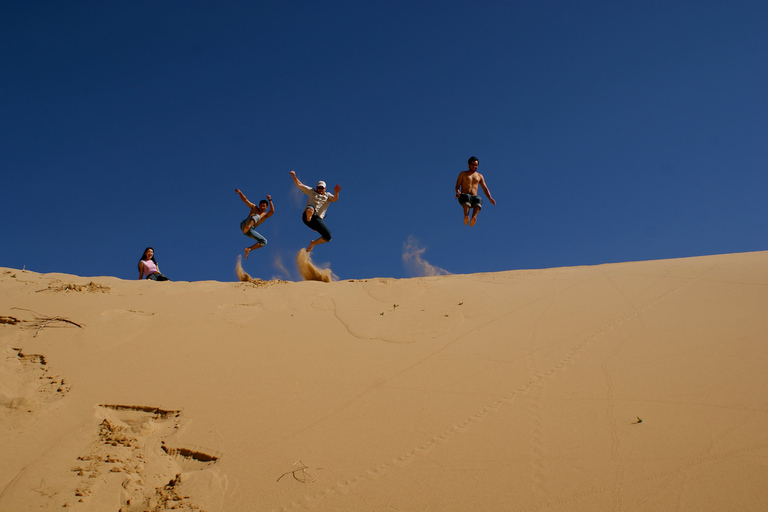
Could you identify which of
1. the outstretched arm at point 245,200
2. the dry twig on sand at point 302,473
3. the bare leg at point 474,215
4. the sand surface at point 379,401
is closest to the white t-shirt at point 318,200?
the outstretched arm at point 245,200

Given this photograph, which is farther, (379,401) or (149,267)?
(149,267)

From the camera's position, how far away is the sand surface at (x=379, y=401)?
8.79 ft

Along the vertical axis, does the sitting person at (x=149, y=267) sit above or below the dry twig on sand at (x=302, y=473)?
above

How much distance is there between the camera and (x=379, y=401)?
365 centimetres

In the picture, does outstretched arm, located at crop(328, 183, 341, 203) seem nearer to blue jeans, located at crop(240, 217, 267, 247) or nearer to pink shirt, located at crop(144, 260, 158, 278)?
blue jeans, located at crop(240, 217, 267, 247)

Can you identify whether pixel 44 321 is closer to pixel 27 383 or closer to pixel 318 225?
pixel 27 383

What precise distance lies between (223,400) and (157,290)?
3100 millimetres

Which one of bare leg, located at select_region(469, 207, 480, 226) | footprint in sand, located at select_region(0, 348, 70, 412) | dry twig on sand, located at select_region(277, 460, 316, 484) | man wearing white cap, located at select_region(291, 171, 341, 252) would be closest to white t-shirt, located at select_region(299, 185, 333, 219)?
man wearing white cap, located at select_region(291, 171, 341, 252)

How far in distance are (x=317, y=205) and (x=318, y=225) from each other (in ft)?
1.32

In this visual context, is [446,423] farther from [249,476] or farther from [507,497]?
[249,476]

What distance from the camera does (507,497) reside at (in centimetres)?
262

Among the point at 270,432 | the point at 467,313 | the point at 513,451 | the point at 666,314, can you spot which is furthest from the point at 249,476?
the point at 666,314

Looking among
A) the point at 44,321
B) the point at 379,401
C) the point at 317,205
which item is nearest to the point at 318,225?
the point at 317,205

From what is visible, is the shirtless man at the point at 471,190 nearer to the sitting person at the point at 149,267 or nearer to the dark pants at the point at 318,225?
the dark pants at the point at 318,225
